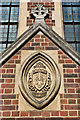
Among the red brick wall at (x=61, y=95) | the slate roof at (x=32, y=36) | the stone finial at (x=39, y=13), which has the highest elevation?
the stone finial at (x=39, y=13)

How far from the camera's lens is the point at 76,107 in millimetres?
3652

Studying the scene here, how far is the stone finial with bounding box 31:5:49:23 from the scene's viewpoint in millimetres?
4566

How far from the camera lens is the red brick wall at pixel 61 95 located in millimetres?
3596

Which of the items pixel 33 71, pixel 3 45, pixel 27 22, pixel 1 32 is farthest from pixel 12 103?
pixel 1 32

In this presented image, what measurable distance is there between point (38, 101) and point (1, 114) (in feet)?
2.16

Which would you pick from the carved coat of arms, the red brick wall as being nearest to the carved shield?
the carved coat of arms

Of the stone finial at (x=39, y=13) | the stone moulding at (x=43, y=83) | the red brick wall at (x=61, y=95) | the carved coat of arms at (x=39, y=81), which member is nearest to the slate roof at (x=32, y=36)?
the red brick wall at (x=61, y=95)

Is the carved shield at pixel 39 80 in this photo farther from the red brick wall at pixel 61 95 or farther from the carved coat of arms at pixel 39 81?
the red brick wall at pixel 61 95

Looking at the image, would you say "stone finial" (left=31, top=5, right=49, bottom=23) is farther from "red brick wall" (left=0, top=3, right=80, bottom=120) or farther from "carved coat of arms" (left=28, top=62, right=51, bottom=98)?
"carved coat of arms" (left=28, top=62, right=51, bottom=98)

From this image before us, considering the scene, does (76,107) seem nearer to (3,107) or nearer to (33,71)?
(33,71)

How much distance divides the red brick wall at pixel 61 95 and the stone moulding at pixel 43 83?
0.43 feet

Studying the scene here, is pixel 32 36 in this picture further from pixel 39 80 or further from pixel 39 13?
pixel 39 80

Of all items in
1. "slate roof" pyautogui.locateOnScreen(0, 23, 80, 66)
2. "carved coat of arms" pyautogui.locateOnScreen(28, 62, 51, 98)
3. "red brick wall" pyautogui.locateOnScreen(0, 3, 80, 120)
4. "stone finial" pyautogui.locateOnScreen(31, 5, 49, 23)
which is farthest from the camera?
"stone finial" pyautogui.locateOnScreen(31, 5, 49, 23)

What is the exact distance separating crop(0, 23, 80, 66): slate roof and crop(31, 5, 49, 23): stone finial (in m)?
0.18
